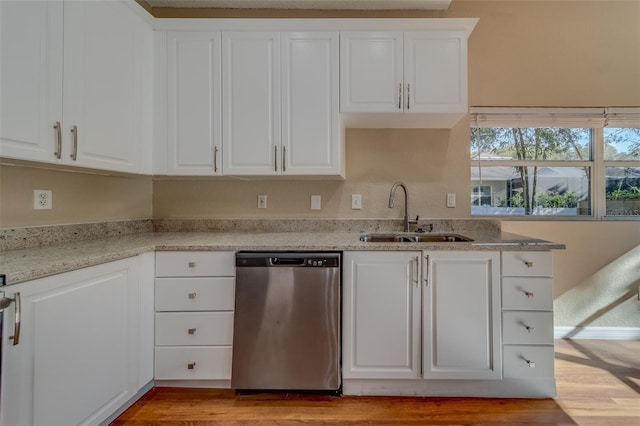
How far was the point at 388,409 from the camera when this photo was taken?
1.73 meters

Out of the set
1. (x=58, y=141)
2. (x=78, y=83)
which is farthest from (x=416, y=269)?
(x=78, y=83)

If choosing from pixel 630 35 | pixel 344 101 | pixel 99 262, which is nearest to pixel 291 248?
pixel 99 262

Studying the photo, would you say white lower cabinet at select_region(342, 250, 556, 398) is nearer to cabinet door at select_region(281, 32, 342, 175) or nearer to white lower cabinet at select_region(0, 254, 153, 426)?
cabinet door at select_region(281, 32, 342, 175)

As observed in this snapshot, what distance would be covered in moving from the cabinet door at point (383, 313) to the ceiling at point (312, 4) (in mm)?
1855

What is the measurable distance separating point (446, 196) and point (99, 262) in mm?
2278

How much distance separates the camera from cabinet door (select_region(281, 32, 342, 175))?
6.90 feet

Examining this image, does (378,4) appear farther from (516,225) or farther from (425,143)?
(516,225)

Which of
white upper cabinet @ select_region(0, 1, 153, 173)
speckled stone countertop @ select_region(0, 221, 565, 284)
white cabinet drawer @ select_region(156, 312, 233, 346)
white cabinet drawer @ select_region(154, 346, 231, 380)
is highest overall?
white upper cabinet @ select_region(0, 1, 153, 173)

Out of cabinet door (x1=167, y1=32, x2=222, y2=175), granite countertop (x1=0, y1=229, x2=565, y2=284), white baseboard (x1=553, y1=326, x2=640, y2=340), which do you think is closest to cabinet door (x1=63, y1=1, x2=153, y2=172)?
cabinet door (x1=167, y1=32, x2=222, y2=175)

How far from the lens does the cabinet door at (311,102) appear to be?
210 cm

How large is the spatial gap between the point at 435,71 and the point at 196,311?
2108 mm

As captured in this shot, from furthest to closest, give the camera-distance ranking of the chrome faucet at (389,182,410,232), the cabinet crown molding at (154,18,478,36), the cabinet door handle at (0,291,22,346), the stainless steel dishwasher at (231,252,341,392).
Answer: the chrome faucet at (389,182,410,232) → the cabinet crown molding at (154,18,478,36) → the stainless steel dishwasher at (231,252,341,392) → the cabinet door handle at (0,291,22,346)

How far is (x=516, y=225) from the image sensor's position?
2572 millimetres

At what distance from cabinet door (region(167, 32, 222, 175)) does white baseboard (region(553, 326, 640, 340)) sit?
2.97 metres
